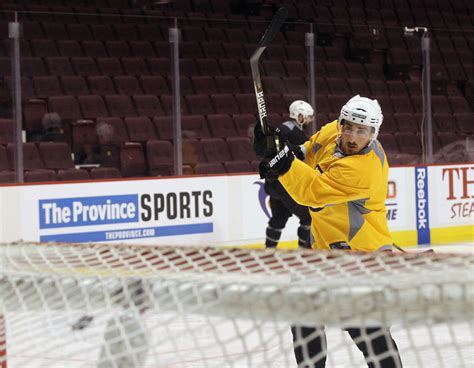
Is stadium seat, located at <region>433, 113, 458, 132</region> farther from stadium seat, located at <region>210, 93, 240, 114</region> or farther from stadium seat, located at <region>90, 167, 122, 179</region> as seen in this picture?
stadium seat, located at <region>90, 167, 122, 179</region>

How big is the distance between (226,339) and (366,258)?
250mm

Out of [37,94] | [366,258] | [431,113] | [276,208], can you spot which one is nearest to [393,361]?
[366,258]

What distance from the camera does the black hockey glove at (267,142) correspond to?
2.96 meters

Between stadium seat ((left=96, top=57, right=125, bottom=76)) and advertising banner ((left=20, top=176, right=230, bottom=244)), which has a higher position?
stadium seat ((left=96, top=57, right=125, bottom=76))

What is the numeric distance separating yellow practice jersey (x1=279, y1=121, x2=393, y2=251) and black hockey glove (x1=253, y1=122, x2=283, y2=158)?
8cm

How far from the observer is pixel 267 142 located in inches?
118

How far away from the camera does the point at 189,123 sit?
805cm

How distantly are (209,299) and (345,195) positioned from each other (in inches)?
62.5

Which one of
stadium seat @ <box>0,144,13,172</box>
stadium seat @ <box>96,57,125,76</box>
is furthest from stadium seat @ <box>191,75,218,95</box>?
stadium seat @ <box>0,144,13,172</box>

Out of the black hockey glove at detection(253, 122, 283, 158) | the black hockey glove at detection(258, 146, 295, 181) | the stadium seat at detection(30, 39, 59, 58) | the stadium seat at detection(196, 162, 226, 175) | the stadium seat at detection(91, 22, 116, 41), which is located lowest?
the stadium seat at detection(196, 162, 226, 175)

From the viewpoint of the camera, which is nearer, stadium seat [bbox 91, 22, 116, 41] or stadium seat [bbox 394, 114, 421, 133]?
stadium seat [bbox 91, 22, 116, 41]

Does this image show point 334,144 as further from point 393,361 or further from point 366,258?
point 366,258

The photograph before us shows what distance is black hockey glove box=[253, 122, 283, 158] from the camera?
296cm

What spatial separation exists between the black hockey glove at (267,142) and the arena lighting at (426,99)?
6511mm
